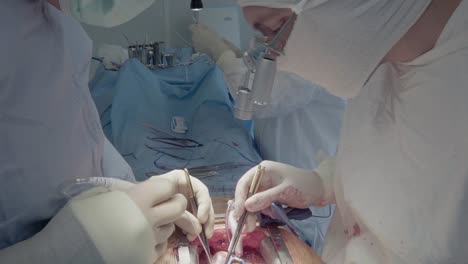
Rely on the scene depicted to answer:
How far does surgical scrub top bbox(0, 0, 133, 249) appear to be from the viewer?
806mm

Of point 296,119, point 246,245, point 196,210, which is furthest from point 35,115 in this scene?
point 296,119

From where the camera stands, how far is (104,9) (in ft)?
3.19

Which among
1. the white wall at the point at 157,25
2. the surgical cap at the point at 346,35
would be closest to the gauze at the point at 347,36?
the surgical cap at the point at 346,35

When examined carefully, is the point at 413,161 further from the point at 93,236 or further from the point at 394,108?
the point at 93,236

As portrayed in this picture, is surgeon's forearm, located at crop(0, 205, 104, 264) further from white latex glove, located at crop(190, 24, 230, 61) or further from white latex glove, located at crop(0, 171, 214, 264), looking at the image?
white latex glove, located at crop(190, 24, 230, 61)

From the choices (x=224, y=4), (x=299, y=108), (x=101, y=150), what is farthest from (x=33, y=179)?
(x=224, y=4)

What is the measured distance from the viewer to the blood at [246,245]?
1132 mm

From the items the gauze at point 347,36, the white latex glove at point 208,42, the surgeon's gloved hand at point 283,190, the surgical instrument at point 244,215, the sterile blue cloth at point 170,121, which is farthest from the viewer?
the white latex glove at point 208,42

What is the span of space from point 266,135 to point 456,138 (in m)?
1.48

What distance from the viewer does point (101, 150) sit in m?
1.26

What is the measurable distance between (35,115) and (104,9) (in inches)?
11.2

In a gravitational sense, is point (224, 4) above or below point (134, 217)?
above

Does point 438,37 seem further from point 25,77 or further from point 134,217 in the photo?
point 25,77

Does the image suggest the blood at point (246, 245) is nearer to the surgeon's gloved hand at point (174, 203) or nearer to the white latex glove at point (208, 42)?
the surgeon's gloved hand at point (174, 203)
